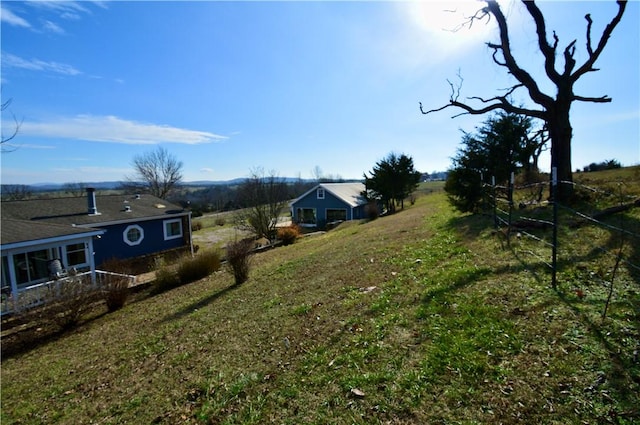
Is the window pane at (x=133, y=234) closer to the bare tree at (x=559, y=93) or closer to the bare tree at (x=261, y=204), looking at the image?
the bare tree at (x=261, y=204)

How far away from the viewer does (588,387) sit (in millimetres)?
2797

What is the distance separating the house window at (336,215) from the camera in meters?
31.6

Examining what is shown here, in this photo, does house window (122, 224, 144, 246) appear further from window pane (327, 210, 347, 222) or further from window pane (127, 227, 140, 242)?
window pane (327, 210, 347, 222)

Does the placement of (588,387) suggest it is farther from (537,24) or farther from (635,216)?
(537,24)

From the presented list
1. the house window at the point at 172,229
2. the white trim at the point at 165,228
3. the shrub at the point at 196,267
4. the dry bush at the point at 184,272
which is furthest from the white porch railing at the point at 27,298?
the house window at the point at 172,229

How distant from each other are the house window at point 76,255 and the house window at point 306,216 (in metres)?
21.1

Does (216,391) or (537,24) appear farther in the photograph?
(537,24)

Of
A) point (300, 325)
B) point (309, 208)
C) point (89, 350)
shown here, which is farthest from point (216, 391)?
point (309, 208)

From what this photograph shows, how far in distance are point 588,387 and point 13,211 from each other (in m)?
23.1

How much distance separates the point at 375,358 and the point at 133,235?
18.9m

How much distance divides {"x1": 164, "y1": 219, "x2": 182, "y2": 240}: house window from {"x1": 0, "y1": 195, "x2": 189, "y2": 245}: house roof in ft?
2.03

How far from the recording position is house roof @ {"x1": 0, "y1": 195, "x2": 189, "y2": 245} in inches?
483

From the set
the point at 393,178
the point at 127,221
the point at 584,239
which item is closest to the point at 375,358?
the point at 584,239

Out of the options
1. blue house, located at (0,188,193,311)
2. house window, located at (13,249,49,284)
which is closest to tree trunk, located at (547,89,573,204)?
blue house, located at (0,188,193,311)
